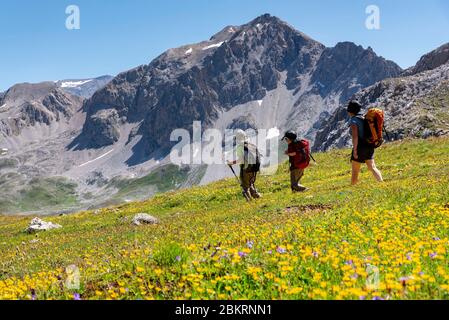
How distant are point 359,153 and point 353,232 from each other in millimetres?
9419

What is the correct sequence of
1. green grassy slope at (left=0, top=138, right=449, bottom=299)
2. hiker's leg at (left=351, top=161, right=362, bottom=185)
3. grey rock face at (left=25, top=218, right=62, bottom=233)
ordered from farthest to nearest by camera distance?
grey rock face at (left=25, top=218, right=62, bottom=233) < hiker's leg at (left=351, top=161, right=362, bottom=185) < green grassy slope at (left=0, top=138, right=449, bottom=299)

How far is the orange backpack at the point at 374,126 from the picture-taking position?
16984 mm

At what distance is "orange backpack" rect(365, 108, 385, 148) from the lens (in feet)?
55.7

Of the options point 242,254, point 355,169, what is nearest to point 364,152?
point 355,169

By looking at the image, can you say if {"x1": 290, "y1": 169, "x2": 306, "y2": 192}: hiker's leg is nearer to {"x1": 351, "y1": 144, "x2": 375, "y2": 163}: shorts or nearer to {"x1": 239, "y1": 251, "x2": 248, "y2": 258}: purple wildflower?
{"x1": 351, "y1": 144, "x2": 375, "y2": 163}: shorts

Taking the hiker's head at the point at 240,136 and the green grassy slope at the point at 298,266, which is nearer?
the green grassy slope at the point at 298,266

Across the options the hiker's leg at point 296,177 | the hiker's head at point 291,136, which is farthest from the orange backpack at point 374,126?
the hiker's leg at point 296,177

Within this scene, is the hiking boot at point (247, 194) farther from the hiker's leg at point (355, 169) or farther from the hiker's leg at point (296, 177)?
the hiker's leg at point (355, 169)

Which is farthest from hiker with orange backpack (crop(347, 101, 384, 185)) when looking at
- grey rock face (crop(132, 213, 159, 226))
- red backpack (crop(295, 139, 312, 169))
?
grey rock face (crop(132, 213, 159, 226))

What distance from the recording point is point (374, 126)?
17.2m
